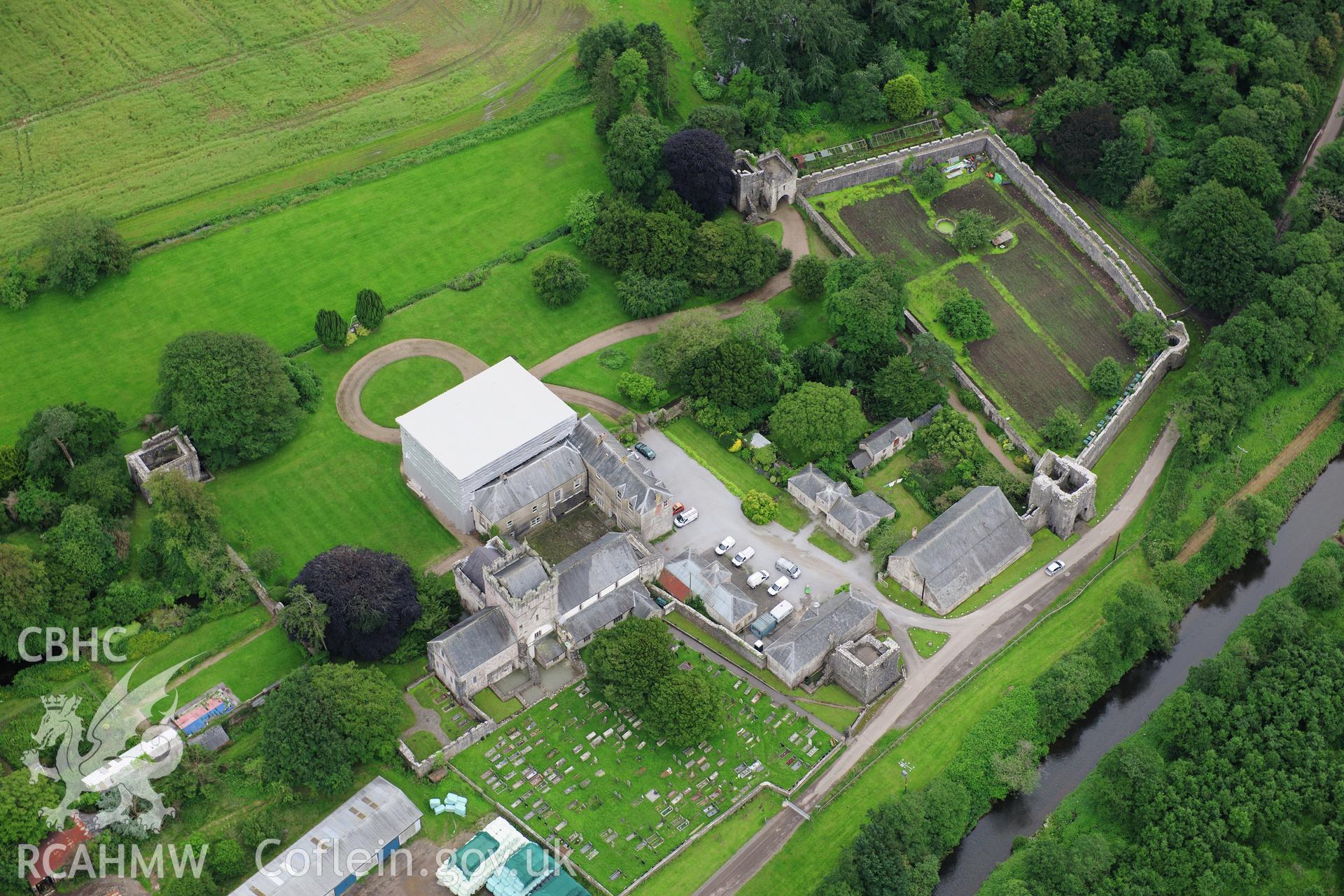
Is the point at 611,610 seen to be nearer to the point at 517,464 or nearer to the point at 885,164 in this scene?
the point at 517,464

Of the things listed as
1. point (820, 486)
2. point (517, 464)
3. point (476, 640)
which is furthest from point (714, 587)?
point (517, 464)

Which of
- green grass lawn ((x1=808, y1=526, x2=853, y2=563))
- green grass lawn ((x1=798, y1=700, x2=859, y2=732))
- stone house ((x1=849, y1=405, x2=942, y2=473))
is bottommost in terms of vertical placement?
green grass lawn ((x1=798, y1=700, x2=859, y2=732))

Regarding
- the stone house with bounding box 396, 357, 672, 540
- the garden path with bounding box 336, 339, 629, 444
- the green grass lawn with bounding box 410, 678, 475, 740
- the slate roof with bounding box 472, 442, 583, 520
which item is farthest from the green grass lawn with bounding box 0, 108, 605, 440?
the green grass lawn with bounding box 410, 678, 475, 740

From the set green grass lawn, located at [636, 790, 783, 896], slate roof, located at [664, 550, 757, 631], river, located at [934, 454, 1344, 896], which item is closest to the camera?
green grass lawn, located at [636, 790, 783, 896]

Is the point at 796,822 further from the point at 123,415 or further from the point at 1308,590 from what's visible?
the point at 123,415

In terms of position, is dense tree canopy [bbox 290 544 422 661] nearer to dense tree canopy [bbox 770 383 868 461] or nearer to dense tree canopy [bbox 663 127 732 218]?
dense tree canopy [bbox 770 383 868 461]

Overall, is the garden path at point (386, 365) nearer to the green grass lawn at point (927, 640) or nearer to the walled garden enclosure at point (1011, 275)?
the walled garden enclosure at point (1011, 275)
